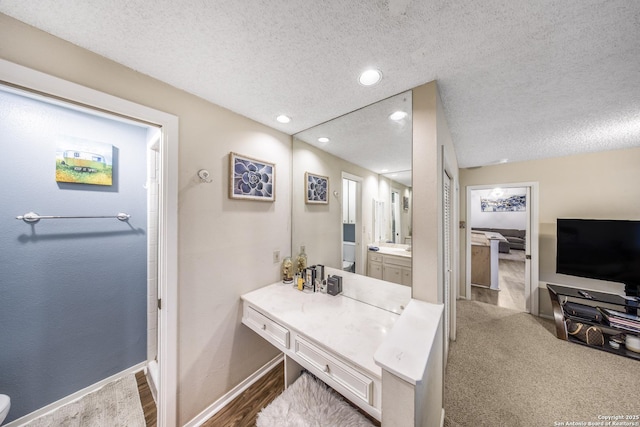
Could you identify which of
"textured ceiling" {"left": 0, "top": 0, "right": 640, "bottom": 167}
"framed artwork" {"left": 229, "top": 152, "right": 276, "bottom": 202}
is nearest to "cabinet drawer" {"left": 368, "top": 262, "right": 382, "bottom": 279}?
"framed artwork" {"left": 229, "top": 152, "right": 276, "bottom": 202}

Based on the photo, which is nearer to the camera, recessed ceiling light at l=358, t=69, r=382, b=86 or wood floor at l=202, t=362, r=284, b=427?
recessed ceiling light at l=358, t=69, r=382, b=86

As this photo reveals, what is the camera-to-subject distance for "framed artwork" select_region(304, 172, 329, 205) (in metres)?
1.88

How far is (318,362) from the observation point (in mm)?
1076

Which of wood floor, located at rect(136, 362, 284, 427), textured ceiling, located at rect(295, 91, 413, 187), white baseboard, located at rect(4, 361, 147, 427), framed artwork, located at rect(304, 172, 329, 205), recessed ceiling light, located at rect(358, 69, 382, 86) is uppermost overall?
recessed ceiling light, located at rect(358, 69, 382, 86)

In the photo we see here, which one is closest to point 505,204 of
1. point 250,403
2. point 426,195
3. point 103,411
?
point 426,195

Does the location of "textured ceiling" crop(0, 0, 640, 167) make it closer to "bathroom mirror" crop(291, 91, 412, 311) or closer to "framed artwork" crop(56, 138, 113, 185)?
"bathroom mirror" crop(291, 91, 412, 311)

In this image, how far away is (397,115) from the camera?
140 cm

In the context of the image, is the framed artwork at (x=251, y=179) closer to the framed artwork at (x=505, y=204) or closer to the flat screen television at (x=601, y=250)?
the flat screen television at (x=601, y=250)

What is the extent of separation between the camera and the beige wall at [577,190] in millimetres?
2480

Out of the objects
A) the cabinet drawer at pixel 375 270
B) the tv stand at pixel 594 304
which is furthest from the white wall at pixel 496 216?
the cabinet drawer at pixel 375 270

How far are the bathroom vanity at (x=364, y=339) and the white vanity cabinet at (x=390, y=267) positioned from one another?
6cm

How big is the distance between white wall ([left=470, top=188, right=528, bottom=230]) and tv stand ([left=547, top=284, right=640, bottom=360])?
15.5 feet

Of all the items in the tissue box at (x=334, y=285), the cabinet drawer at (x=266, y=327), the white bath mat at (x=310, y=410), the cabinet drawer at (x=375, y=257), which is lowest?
the white bath mat at (x=310, y=410)

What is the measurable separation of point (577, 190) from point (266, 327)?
432cm
